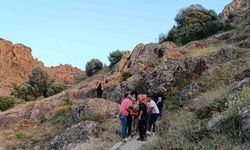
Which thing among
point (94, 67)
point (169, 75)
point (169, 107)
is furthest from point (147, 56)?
point (94, 67)

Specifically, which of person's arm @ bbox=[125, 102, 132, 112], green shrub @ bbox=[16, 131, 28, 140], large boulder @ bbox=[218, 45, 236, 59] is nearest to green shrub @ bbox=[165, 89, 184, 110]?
person's arm @ bbox=[125, 102, 132, 112]

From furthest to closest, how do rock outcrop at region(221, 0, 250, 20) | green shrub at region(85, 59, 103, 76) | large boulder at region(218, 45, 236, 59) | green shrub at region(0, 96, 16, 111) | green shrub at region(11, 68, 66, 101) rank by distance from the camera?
rock outcrop at region(221, 0, 250, 20), green shrub at region(85, 59, 103, 76), green shrub at region(11, 68, 66, 101), green shrub at region(0, 96, 16, 111), large boulder at region(218, 45, 236, 59)

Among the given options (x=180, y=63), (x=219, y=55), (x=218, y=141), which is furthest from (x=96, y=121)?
(x=218, y=141)

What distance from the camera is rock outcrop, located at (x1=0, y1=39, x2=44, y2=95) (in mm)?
67562

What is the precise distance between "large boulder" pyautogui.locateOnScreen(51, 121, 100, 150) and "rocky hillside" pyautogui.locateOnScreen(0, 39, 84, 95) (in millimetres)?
43063

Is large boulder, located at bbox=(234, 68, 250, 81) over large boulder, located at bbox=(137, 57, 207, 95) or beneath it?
beneath

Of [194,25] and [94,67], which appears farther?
[94,67]

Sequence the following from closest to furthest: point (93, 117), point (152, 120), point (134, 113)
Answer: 1. point (134, 113)
2. point (152, 120)
3. point (93, 117)

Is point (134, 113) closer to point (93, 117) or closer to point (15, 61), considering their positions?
point (93, 117)

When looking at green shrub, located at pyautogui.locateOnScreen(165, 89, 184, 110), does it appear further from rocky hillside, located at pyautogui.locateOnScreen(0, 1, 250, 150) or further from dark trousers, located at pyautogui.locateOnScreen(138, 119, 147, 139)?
dark trousers, located at pyautogui.locateOnScreen(138, 119, 147, 139)

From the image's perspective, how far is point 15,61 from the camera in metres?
69.9

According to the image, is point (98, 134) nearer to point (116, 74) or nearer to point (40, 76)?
point (116, 74)

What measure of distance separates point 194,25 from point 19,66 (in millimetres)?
29709

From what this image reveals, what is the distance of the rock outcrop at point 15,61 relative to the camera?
222ft
